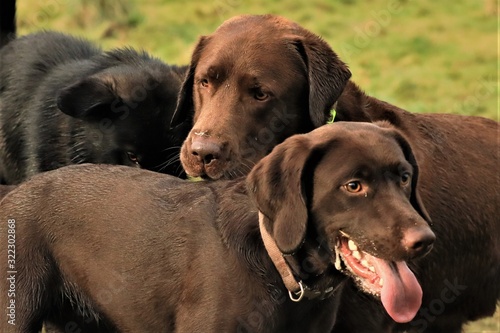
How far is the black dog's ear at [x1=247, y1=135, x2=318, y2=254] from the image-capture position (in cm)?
419

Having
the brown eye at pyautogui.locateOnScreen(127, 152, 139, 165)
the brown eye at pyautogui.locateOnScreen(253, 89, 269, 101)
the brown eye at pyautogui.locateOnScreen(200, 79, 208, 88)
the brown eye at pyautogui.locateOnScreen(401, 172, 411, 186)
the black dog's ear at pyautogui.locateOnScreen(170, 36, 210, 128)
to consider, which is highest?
the brown eye at pyautogui.locateOnScreen(401, 172, 411, 186)

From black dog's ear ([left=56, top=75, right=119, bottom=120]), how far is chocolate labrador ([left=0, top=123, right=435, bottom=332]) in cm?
129

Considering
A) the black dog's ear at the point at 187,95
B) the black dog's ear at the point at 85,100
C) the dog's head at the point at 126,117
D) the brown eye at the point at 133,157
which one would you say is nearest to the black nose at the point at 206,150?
the black dog's ear at the point at 187,95

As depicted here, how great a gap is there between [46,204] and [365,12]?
10464 mm

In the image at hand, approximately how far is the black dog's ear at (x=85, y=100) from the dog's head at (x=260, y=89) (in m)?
1.10

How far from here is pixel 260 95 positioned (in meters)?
5.19

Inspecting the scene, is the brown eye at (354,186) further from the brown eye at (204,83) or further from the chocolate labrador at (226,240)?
A: the brown eye at (204,83)

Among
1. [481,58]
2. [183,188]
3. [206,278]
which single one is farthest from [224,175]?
[481,58]

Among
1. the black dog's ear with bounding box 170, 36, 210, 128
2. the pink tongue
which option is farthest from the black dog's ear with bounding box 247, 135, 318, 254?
the black dog's ear with bounding box 170, 36, 210, 128

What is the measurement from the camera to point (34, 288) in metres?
4.84

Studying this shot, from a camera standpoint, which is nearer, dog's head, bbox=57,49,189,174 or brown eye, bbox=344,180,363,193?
brown eye, bbox=344,180,363,193

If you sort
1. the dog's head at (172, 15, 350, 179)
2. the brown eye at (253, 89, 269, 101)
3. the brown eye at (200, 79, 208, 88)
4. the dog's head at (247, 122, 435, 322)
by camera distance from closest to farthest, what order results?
the dog's head at (247, 122, 435, 322)
the dog's head at (172, 15, 350, 179)
the brown eye at (253, 89, 269, 101)
the brown eye at (200, 79, 208, 88)

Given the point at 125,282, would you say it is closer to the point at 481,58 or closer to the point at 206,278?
the point at 206,278

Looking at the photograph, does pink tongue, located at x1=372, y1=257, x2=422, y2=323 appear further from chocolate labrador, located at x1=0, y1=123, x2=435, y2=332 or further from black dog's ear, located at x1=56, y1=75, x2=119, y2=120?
black dog's ear, located at x1=56, y1=75, x2=119, y2=120
